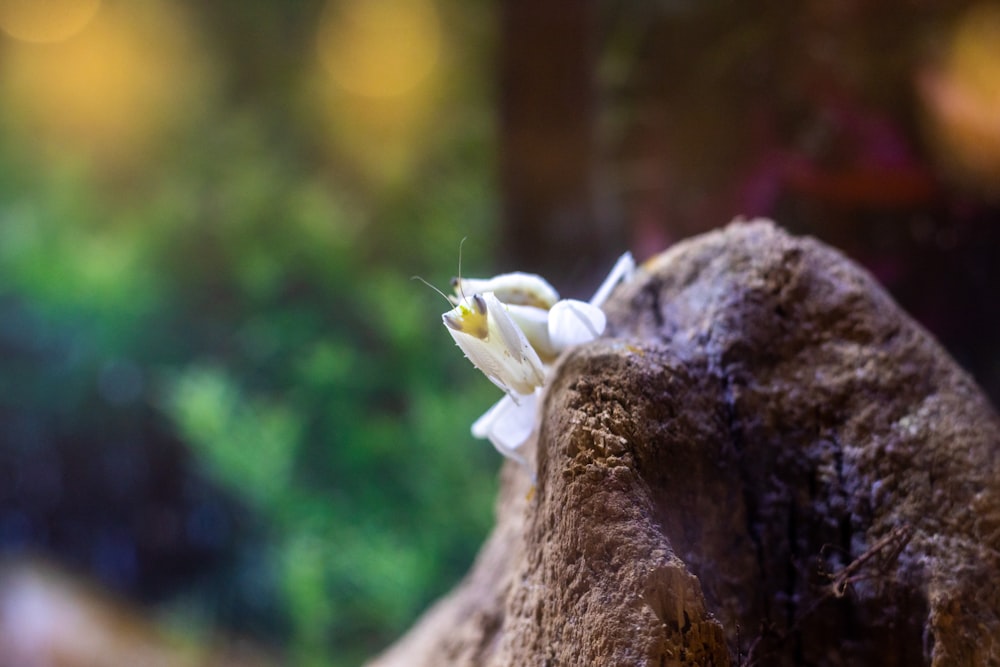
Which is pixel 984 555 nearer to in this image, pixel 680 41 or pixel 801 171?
pixel 801 171

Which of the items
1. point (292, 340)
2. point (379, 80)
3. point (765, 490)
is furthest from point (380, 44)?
point (765, 490)

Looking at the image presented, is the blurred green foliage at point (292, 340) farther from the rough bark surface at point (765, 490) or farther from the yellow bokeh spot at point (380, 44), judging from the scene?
Answer: the rough bark surface at point (765, 490)

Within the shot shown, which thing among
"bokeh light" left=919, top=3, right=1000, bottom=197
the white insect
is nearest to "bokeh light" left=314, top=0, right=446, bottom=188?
"bokeh light" left=919, top=3, right=1000, bottom=197

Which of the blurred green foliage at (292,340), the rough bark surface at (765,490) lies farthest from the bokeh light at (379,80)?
the rough bark surface at (765,490)

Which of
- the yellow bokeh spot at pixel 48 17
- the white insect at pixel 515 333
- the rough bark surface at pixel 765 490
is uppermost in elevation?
the yellow bokeh spot at pixel 48 17

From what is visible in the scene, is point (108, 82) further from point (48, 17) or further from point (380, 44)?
point (380, 44)
